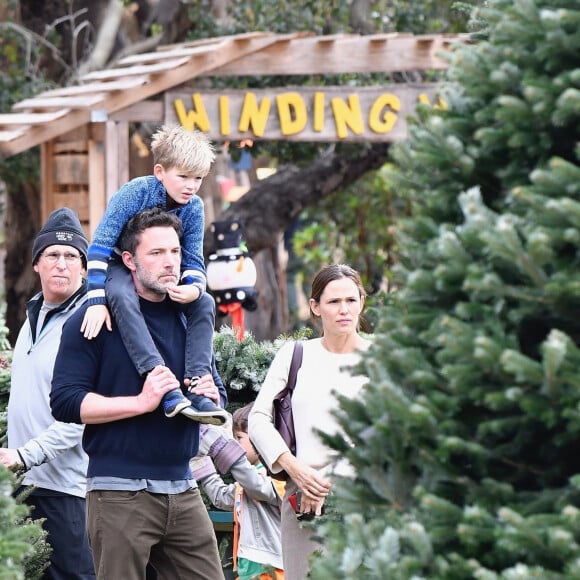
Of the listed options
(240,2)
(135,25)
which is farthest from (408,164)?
(135,25)

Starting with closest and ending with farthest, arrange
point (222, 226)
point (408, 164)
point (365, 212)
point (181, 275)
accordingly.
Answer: point (408, 164)
point (181, 275)
point (222, 226)
point (365, 212)

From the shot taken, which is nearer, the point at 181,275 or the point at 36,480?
the point at 181,275

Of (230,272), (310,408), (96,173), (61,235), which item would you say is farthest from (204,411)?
(96,173)

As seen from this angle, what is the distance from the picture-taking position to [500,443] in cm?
261

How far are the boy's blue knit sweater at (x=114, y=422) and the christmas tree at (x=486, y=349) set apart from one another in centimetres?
147

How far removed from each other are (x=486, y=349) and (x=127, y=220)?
2401 mm

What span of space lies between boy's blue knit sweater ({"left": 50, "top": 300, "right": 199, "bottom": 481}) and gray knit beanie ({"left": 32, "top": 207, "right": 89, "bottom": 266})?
107 centimetres

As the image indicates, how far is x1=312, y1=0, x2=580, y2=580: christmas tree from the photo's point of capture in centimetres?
239

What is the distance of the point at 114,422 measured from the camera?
4.18 m

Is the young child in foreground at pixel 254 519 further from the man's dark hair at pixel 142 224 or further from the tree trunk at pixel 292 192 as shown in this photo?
the tree trunk at pixel 292 192

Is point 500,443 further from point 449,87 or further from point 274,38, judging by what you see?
point 274,38

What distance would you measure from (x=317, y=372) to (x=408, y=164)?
1.95m

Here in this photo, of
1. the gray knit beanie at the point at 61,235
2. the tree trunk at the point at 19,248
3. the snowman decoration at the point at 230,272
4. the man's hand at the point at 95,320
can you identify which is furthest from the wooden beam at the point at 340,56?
the man's hand at the point at 95,320

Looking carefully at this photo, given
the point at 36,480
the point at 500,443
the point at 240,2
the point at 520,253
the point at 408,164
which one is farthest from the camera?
the point at 240,2
